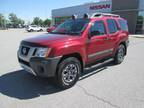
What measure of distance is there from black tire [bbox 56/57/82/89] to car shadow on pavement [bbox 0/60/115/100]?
0.27m

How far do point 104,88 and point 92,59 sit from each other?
1.17 meters

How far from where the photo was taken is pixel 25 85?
15.9 ft

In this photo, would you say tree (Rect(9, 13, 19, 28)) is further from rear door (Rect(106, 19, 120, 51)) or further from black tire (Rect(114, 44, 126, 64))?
rear door (Rect(106, 19, 120, 51))

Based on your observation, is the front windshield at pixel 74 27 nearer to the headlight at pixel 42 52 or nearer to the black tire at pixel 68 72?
the black tire at pixel 68 72

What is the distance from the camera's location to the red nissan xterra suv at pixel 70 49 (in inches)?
162

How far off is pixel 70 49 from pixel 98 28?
1.68 metres

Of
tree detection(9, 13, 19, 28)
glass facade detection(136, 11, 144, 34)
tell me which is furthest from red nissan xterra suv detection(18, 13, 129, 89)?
tree detection(9, 13, 19, 28)

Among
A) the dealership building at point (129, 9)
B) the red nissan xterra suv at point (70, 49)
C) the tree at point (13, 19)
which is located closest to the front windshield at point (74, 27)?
the red nissan xterra suv at point (70, 49)

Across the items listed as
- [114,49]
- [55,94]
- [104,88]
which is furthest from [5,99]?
[114,49]

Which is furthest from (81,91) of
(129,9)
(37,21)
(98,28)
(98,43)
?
(37,21)

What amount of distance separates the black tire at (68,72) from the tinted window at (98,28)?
1153 millimetres

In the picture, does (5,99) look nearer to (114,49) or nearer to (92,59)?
(92,59)

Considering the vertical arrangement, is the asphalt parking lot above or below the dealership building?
below

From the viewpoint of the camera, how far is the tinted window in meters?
5.23
